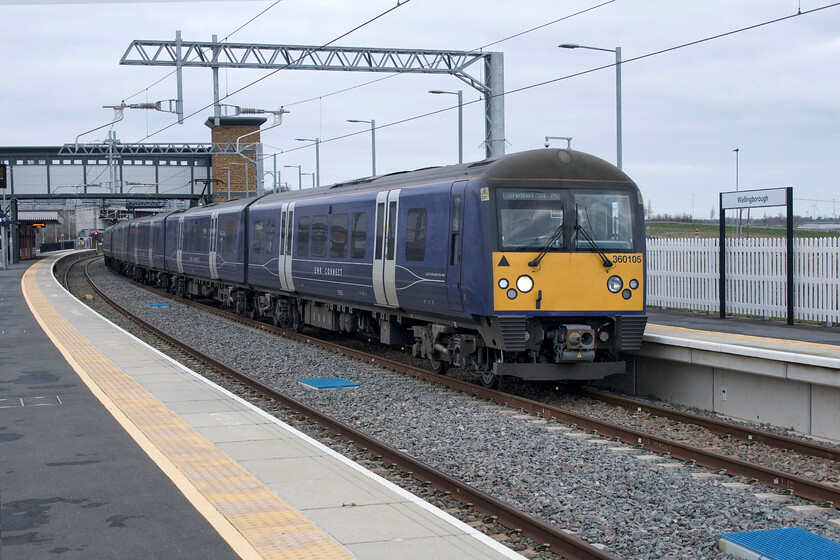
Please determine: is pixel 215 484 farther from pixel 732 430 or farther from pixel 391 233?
pixel 391 233

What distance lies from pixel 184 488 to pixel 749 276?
13.6 meters

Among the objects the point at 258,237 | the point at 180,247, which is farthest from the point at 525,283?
the point at 180,247

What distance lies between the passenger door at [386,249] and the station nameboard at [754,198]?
775 cm

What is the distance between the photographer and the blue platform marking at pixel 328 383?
13.2 metres

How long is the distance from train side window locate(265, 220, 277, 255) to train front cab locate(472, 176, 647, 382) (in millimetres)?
10040

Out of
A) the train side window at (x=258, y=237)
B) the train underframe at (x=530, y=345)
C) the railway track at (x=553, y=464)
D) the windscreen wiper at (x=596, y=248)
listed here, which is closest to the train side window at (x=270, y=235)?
the train side window at (x=258, y=237)

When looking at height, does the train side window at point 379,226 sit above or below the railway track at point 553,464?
above

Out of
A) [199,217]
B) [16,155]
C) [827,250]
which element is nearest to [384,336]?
[827,250]

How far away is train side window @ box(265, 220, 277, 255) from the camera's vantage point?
2097cm

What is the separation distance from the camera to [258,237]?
22.3m

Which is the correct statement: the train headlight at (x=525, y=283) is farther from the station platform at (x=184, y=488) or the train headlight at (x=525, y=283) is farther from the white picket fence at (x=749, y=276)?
the white picket fence at (x=749, y=276)

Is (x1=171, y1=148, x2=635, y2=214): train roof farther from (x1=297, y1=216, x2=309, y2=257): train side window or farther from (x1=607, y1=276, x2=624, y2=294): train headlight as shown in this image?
(x1=297, y1=216, x2=309, y2=257): train side window

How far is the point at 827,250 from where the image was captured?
52.1 feet

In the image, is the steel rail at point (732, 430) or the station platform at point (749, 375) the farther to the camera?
the station platform at point (749, 375)
